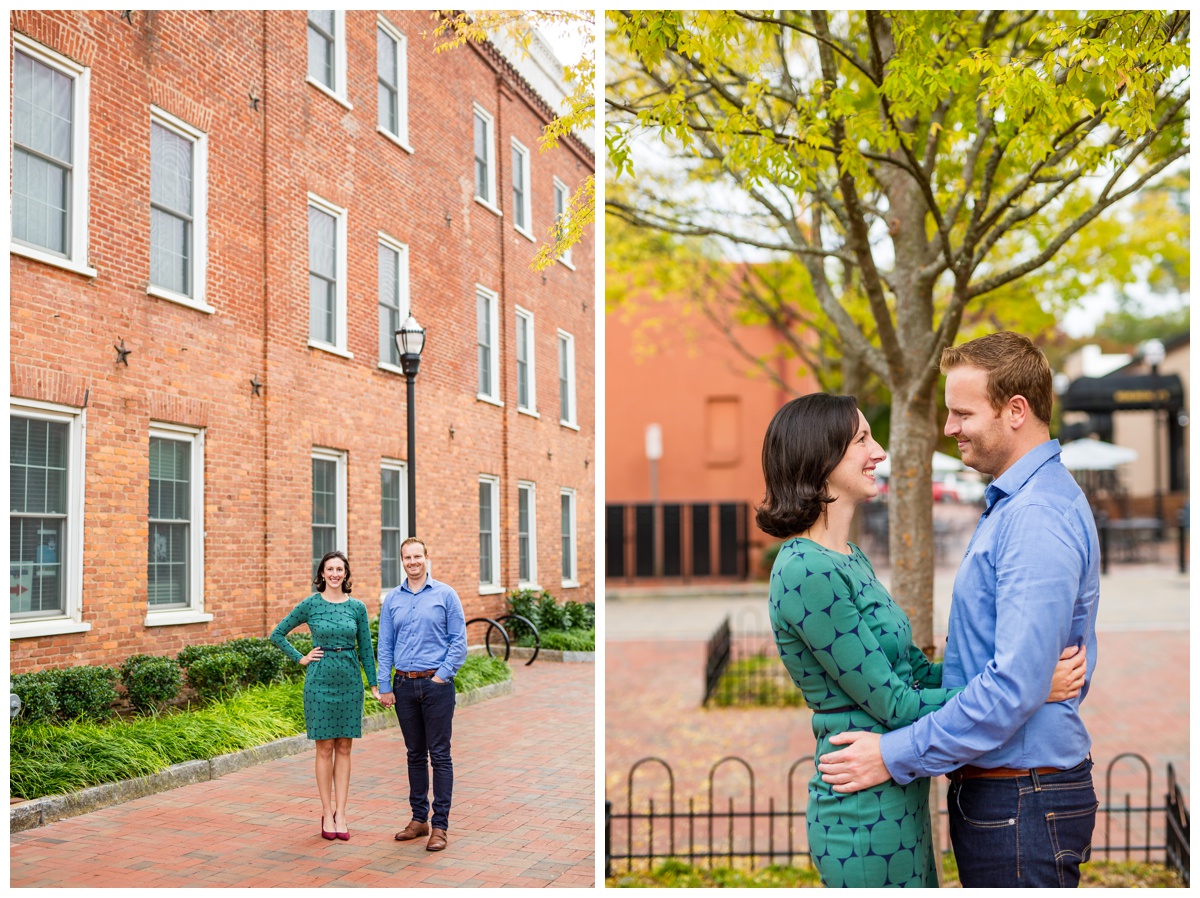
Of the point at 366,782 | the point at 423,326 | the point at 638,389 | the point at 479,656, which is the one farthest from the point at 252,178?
the point at 638,389

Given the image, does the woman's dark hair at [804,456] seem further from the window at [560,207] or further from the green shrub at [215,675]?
the green shrub at [215,675]

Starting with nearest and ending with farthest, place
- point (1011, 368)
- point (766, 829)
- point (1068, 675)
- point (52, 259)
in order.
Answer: point (1068, 675) < point (1011, 368) < point (52, 259) < point (766, 829)

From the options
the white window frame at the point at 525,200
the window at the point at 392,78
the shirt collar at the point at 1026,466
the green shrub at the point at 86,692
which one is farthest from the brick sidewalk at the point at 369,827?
the window at the point at 392,78

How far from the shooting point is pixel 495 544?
4.63 metres

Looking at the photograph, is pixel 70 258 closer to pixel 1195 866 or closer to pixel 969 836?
pixel 969 836

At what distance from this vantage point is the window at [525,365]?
185 inches

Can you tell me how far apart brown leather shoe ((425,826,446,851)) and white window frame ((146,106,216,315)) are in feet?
7.38

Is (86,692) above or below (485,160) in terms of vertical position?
below

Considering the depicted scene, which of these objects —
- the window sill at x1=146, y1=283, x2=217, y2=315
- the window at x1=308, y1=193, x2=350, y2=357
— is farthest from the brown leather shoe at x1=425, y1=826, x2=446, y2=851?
the window sill at x1=146, y1=283, x2=217, y2=315

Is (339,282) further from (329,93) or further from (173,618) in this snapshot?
(173,618)

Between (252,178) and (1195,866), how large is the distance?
479 centimetres

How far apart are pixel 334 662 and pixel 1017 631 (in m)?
2.73

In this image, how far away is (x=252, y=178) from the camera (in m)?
4.51

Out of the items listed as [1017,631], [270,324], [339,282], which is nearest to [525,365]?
[339,282]
